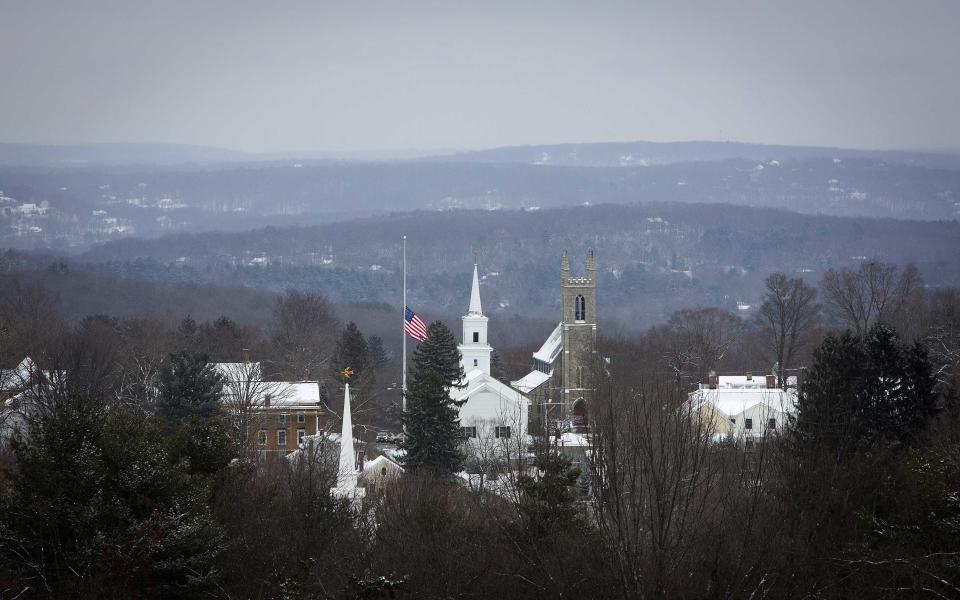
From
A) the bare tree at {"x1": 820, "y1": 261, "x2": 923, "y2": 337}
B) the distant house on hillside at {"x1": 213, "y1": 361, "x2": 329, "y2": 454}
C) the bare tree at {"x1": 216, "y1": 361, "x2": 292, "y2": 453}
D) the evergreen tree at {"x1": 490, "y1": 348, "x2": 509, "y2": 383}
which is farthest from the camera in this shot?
the evergreen tree at {"x1": 490, "y1": 348, "x2": 509, "y2": 383}

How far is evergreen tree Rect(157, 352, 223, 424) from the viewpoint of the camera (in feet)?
196

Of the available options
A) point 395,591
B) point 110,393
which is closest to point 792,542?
point 395,591

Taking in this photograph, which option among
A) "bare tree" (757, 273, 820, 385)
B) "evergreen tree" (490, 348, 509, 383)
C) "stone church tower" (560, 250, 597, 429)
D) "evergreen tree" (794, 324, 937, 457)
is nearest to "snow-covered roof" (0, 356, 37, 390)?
"stone church tower" (560, 250, 597, 429)

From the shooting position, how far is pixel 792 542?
2880 centimetres

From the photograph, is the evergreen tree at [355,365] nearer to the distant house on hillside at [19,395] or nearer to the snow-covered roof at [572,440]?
the snow-covered roof at [572,440]

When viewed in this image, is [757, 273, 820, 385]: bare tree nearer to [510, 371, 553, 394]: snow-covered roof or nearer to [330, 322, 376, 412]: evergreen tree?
[510, 371, 553, 394]: snow-covered roof

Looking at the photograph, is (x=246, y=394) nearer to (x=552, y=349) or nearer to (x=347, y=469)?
(x=347, y=469)

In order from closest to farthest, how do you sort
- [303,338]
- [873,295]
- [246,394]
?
[246,394]
[873,295]
[303,338]

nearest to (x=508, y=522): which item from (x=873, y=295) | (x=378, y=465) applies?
(x=378, y=465)

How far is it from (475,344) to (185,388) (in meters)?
24.0

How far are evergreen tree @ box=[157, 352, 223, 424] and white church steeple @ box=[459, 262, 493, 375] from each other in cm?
2134

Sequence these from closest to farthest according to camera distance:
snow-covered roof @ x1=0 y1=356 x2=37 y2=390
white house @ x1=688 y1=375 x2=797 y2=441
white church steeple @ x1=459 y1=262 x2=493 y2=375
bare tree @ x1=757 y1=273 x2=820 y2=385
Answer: snow-covered roof @ x1=0 y1=356 x2=37 y2=390
white house @ x1=688 y1=375 x2=797 y2=441
white church steeple @ x1=459 y1=262 x2=493 y2=375
bare tree @ x1=757 y1=273 x2=820 y2=385

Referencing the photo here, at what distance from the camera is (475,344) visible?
81562 millimetres

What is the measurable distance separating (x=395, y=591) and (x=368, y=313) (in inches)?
5843
